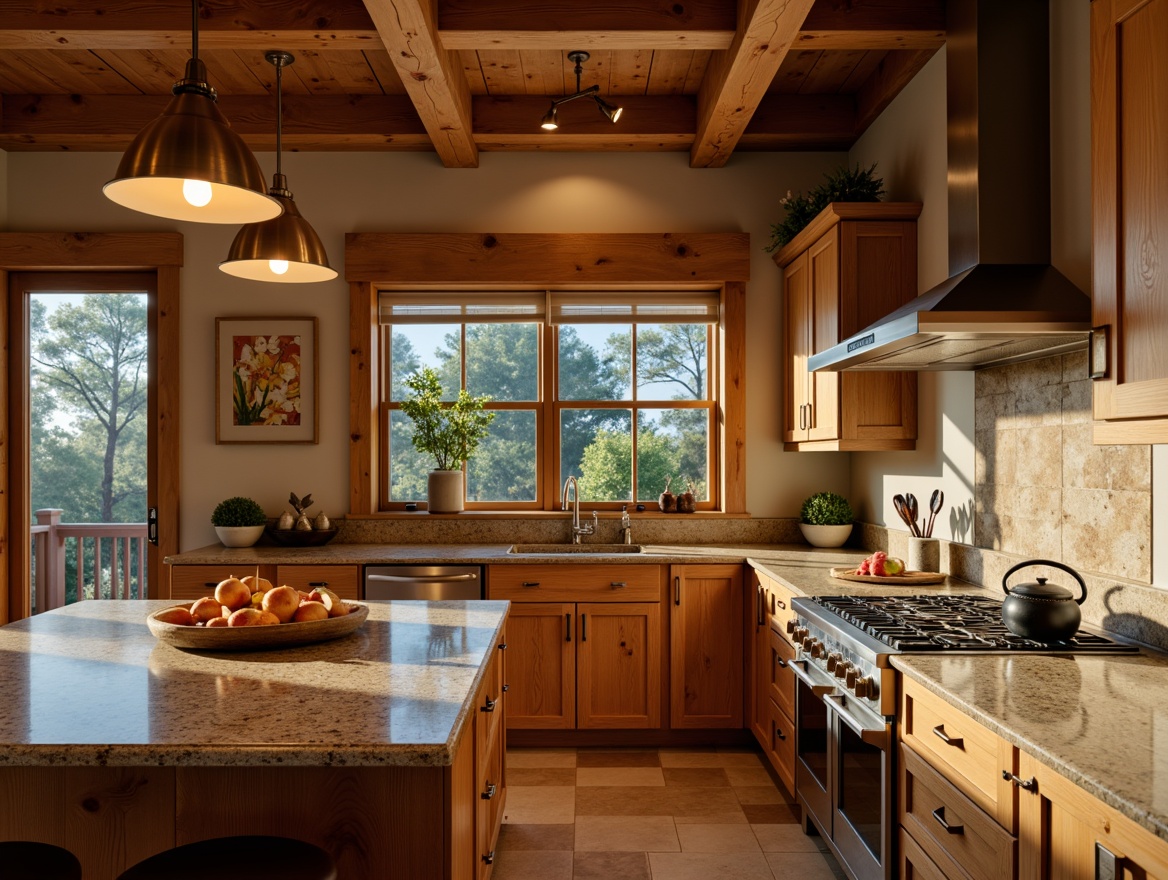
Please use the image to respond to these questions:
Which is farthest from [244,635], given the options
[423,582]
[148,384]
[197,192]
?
[148,384]

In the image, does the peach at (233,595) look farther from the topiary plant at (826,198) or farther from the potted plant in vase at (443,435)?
the topiary plant at (826,198)

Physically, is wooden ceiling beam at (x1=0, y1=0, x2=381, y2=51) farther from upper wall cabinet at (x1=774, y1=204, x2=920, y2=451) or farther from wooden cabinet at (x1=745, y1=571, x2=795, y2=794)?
wooden cabinet at (x1=745, y1=571, x2=795, y2=794)

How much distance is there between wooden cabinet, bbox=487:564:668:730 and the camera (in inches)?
155

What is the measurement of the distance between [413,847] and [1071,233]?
2387mm

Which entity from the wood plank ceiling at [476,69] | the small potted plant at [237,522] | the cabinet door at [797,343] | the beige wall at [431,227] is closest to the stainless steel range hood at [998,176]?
the wood plank ceiling at [476,69]

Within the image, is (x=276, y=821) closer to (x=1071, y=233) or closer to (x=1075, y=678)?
(x=1075, y=678)

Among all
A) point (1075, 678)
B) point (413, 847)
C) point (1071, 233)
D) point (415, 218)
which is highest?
point (415, 218)

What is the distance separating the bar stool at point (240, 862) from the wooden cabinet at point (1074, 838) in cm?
122

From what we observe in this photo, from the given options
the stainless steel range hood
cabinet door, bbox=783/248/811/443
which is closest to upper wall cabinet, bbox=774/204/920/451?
cabinet door, bbox=783/248/811/443

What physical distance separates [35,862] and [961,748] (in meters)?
1.76

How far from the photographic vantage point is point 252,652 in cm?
210

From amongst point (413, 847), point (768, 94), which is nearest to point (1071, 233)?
point (768, 94)

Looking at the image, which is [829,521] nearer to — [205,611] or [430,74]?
[430,74]

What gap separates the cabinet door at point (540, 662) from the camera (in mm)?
3938
